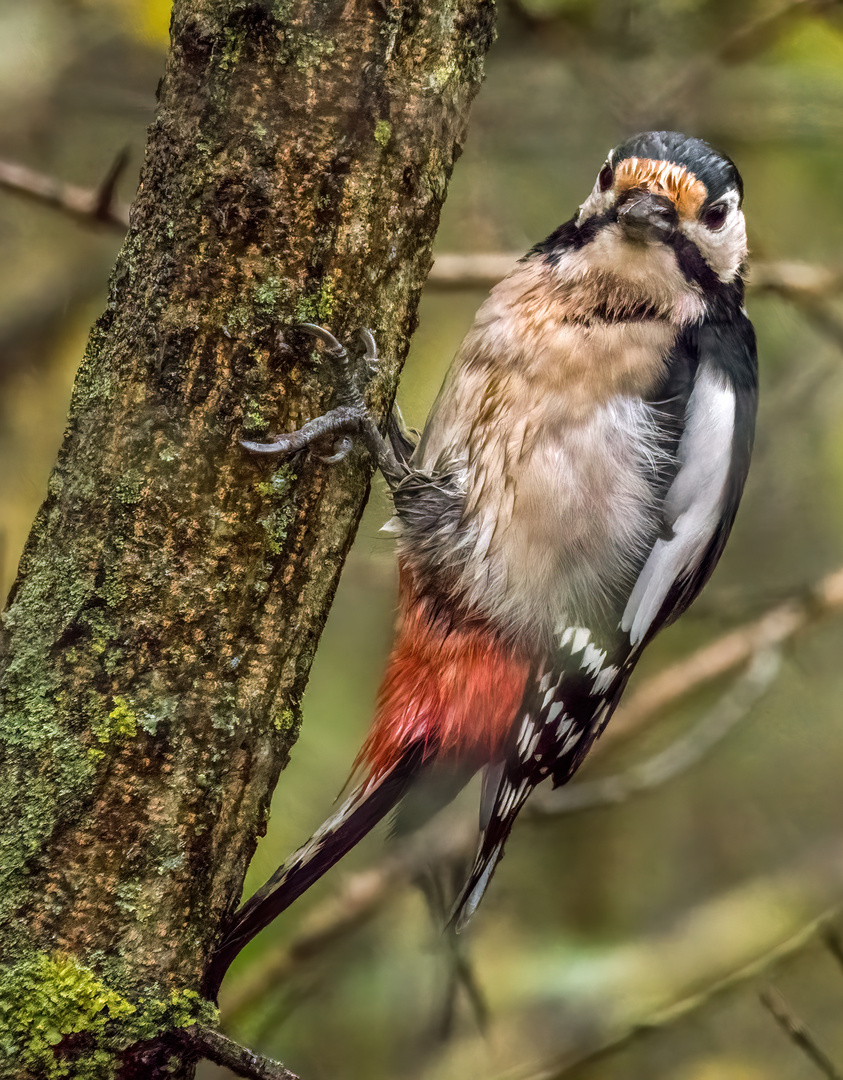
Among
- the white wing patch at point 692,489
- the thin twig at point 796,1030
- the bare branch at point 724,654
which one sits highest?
the white wing patch at point 692,489

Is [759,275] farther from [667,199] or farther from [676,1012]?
[676,1012]

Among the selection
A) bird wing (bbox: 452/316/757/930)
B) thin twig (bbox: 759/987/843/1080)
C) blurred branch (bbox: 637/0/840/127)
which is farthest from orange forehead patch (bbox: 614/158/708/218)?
thin twig (bbox: 759/987/843/1080)

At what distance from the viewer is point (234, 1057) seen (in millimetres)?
1057

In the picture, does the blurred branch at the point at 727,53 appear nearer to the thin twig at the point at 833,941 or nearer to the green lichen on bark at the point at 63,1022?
the thin twig at the point at 833,941

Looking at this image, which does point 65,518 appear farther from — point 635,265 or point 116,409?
point 635,265

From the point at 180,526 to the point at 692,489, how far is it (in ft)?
2.92

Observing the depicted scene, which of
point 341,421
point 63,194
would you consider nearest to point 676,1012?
point 341,421

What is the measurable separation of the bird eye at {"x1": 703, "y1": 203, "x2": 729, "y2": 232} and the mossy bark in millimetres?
679

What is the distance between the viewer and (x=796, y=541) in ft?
8.13

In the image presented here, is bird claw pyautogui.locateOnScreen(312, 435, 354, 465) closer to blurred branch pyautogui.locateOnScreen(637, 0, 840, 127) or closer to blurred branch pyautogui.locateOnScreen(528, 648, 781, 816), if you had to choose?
blurred branch pyautogui.locateOnScreen(528, 648, 781, 816)

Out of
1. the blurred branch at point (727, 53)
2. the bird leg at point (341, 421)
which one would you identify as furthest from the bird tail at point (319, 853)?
Result: the blurred branch at point (727, 53)

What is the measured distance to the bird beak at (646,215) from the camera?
151cm

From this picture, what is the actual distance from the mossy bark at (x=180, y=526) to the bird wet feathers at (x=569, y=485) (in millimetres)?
434

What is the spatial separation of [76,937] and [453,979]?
119cm
